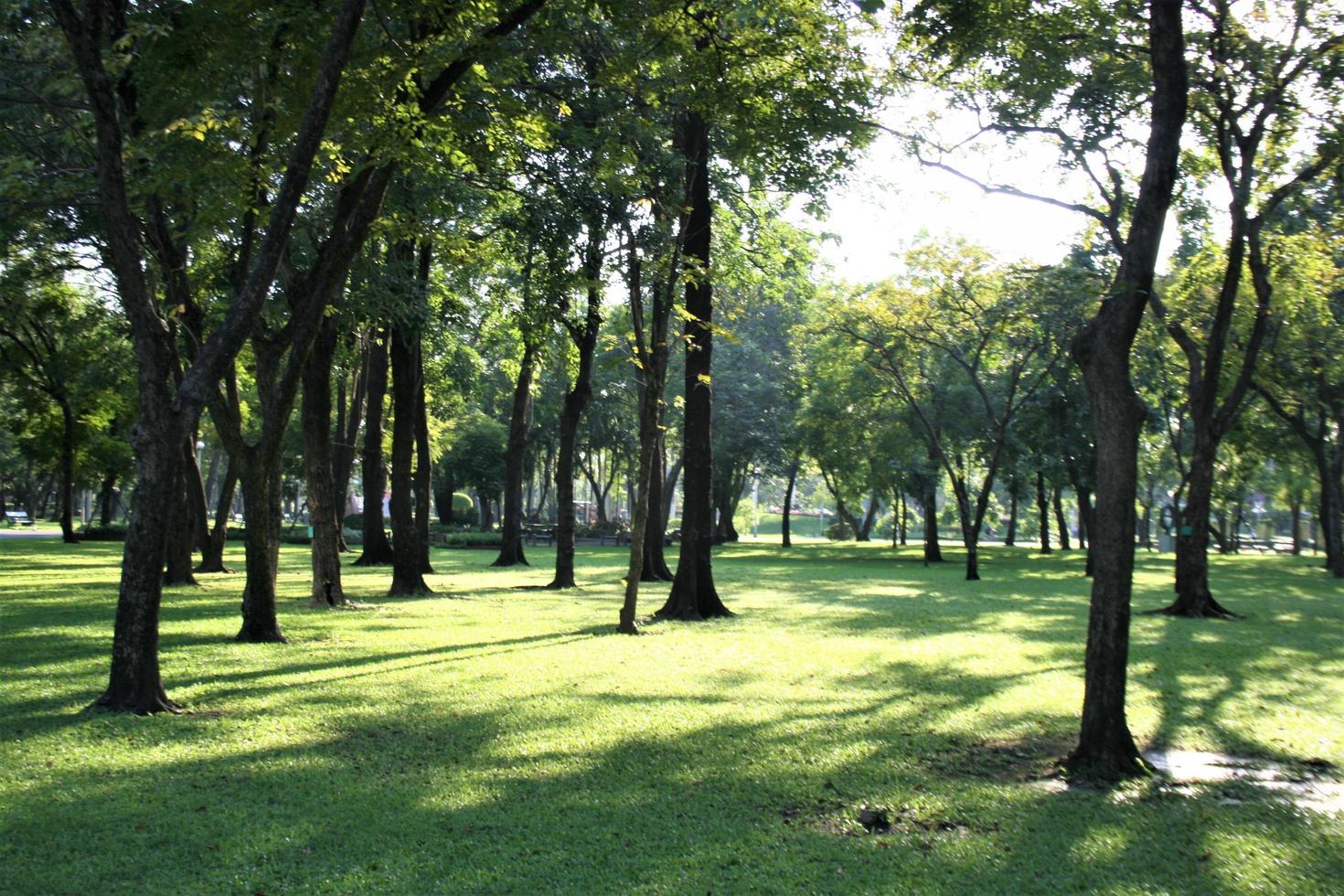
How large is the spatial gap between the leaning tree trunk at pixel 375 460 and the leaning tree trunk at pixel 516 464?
10.6ft

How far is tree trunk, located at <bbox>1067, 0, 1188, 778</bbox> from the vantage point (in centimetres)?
689

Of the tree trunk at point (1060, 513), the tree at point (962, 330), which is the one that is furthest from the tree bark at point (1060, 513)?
the tree at point (962, 330)

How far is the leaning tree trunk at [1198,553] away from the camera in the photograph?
18750 millimetres

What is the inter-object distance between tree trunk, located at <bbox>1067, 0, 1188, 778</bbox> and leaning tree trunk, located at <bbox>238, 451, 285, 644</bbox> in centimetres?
851

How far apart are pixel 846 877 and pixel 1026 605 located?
57.7 ft

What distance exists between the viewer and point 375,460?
84.5 feet

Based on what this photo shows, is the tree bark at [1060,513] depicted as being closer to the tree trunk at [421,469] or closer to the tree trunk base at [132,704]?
the tree trunk at [421,469]

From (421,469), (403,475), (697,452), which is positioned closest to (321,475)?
(403,475)

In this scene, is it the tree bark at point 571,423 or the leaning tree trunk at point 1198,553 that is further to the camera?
the tree bark at point 571,423

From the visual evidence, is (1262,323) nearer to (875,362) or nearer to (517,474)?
(875,362)

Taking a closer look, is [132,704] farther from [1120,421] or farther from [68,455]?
[68,455]

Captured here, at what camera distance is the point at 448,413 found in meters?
39.6

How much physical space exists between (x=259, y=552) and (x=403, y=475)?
7.95 metres

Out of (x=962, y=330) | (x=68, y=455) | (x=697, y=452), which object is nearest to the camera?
(x=697, y=452)
